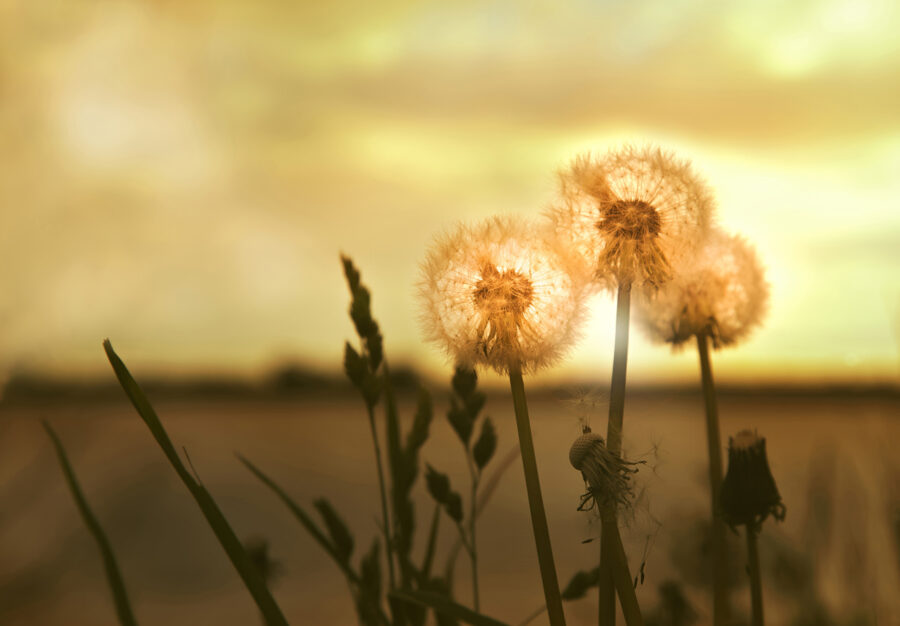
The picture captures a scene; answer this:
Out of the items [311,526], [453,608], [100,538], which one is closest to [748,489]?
[453,608]

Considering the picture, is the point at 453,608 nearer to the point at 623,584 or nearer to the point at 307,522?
the point at 623,584

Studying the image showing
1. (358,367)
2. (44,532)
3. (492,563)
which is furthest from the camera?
(492,563)

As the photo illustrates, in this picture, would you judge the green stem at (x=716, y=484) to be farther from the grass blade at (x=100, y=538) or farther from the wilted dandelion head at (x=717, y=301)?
the grass blade at (x=100, y=538)

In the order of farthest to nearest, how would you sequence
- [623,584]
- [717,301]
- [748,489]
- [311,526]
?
[717,301], [311,526], [748,489], [623,584]

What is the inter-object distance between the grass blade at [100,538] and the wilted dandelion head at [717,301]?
0.73 meters

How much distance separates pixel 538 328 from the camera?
80 centimetres

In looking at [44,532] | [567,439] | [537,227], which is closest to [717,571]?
[567,439]

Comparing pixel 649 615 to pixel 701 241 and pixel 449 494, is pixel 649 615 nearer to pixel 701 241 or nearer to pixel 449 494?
pixel 449 494

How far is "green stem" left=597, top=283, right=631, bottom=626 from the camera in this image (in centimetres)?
64

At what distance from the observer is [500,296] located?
81 cm

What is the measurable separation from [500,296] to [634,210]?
0.59 ft

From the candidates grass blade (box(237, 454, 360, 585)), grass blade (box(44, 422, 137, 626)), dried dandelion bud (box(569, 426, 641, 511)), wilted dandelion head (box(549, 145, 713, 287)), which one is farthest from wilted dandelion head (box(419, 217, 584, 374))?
grass blade (box(44, 422, 137, 626))

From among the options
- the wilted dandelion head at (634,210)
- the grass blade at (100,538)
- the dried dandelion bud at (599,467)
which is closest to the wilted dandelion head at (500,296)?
the wilted dandelion head at (634,210)

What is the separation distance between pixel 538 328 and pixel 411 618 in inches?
18.4
